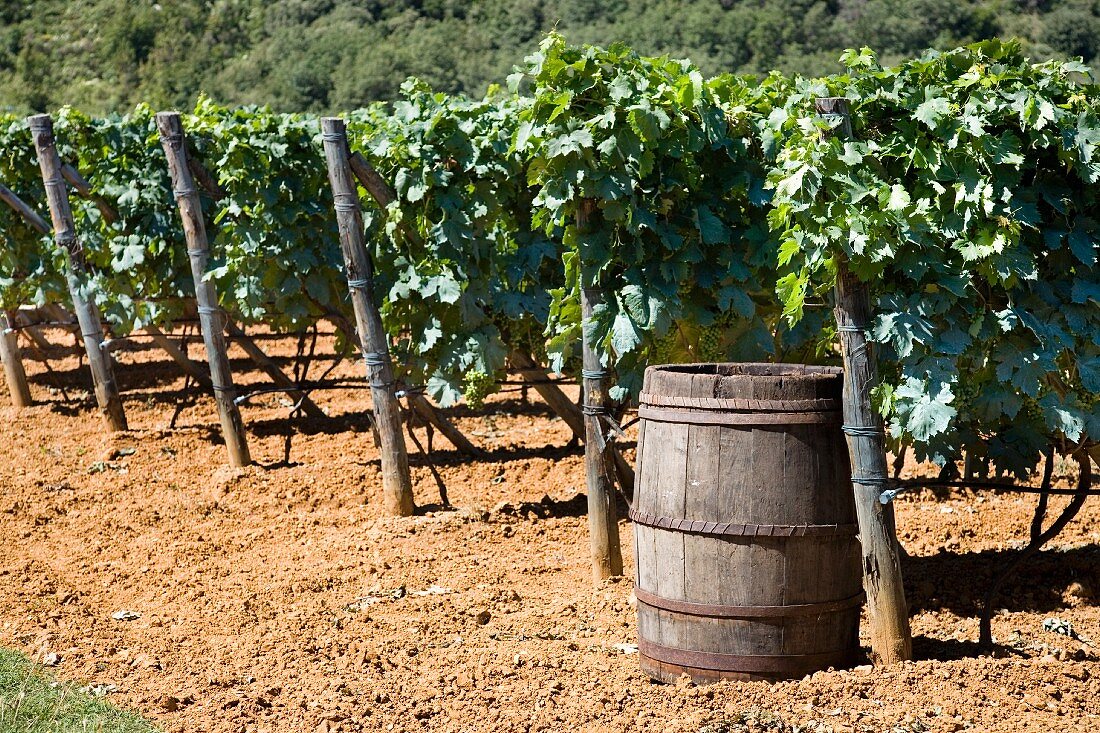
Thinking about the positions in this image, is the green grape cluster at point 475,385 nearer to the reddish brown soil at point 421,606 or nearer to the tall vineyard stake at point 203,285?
the reddish brown soil at point 421,606

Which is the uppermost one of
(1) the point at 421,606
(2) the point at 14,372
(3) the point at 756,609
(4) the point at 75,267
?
(4) the point at 75,267

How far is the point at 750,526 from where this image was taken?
11.6 feet

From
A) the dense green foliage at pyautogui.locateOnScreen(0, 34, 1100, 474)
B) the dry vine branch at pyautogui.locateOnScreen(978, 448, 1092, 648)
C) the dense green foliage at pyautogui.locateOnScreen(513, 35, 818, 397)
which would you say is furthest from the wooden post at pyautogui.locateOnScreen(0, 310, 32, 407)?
the dry vine branch at pyautogui.locateOnScreen(978, 448, 1092, 648)

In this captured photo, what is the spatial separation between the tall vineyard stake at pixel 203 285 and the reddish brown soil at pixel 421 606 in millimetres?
266

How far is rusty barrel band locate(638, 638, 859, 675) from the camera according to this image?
3641 millimetres

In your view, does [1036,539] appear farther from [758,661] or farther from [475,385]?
[475,385]

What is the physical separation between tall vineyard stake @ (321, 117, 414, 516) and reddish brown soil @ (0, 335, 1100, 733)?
23 centimetres

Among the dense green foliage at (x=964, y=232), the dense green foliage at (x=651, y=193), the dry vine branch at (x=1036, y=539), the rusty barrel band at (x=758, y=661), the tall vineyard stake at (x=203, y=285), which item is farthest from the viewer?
the tall vineyard stake at (x=203, y=285)

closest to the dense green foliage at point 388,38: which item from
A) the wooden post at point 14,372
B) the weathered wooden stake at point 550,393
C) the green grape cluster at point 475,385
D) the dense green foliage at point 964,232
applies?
the wooden post at point 14,372

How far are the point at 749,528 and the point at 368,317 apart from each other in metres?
3.14

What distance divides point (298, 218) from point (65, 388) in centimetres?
479

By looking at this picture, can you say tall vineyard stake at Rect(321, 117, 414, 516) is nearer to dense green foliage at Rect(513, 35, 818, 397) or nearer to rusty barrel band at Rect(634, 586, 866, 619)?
dense green foliage at Rect(513, 35, 818, 397)

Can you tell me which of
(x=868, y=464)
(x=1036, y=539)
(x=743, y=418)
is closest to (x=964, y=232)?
(x=868, y=464)

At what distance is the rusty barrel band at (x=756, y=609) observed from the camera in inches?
141
